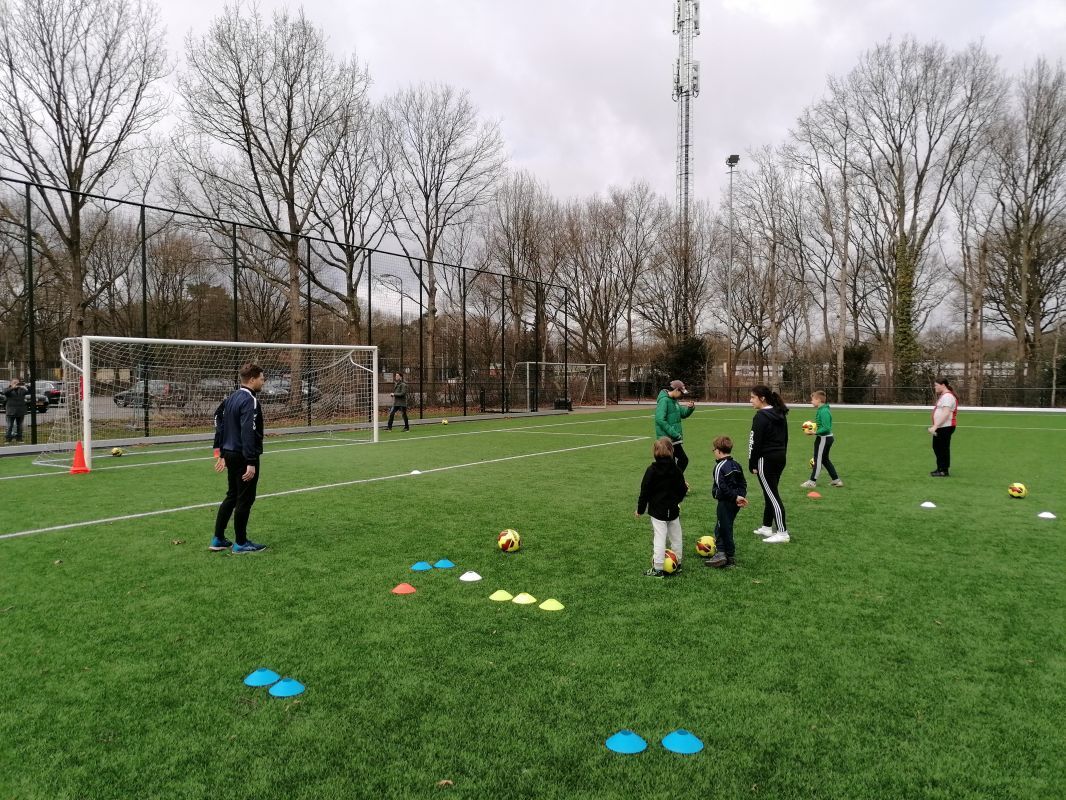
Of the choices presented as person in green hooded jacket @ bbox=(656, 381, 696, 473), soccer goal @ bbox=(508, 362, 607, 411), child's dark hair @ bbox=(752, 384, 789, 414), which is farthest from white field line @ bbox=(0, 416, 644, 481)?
child's dark hair @ bbox=(752, 384, 789, 414)

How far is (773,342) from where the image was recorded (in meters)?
48.2

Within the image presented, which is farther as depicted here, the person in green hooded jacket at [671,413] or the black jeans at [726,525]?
the person in green hooded jacket at [671,413]

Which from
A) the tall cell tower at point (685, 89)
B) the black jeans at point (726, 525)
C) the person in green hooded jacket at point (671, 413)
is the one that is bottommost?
the black jeans at point (726, 525)

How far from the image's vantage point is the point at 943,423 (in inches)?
448

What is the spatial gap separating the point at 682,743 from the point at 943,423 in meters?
A: 10.6

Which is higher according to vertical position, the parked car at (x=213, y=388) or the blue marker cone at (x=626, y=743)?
the parked car at (x=213, y=388)

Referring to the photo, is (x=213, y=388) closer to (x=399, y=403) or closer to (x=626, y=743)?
(x=399, y=403)

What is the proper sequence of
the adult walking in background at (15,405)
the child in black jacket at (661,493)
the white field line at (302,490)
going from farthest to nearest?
1. the adult walking in background at (15,405)
2. the white field line at (302,490)
3. the child in black jacket at (661,493)

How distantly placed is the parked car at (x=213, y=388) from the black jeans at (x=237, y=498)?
47.2ft

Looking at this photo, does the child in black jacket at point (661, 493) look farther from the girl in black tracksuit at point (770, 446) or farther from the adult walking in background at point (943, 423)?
the adult walking in background at point (943, 423)

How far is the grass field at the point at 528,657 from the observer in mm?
2943

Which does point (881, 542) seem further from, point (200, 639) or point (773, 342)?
point (773, 342)

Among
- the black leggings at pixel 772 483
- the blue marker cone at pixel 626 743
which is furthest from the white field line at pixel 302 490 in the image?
the blue marker cone at pixel 626 743

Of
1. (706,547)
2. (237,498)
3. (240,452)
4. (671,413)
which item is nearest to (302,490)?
(237,498)
